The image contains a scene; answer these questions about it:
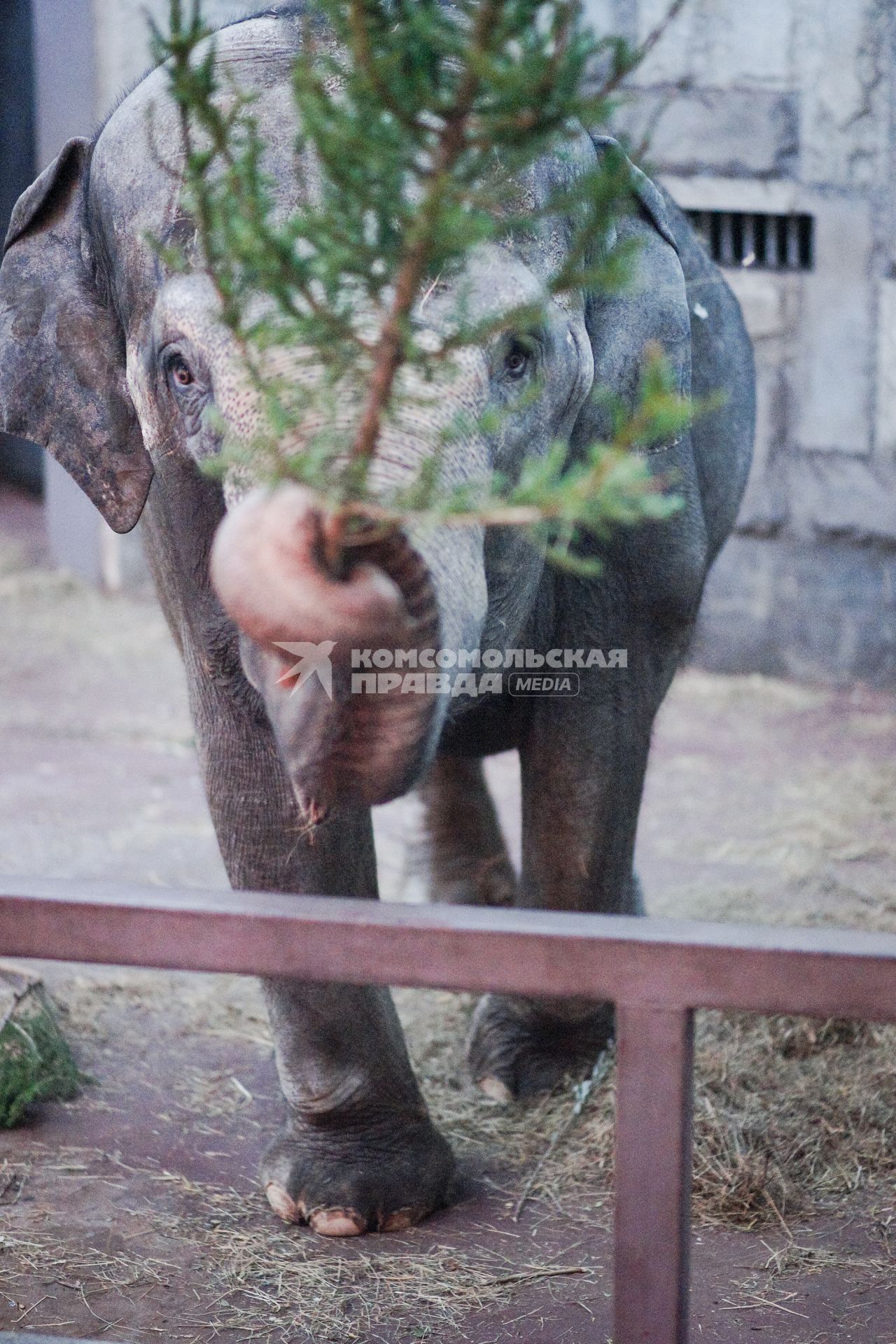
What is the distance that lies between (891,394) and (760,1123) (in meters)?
3.09

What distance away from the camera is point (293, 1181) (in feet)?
8.30

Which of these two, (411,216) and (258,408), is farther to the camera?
(258,408)

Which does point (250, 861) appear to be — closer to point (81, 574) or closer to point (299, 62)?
point (299, 62)

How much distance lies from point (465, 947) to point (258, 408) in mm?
641

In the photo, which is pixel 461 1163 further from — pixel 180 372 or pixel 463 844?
pixel 180 372

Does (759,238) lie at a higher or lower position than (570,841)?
higher

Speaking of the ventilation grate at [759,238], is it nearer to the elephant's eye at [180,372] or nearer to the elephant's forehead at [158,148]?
A: the elephant's forehead at [158,148]

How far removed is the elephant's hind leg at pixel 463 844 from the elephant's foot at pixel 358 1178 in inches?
45.8

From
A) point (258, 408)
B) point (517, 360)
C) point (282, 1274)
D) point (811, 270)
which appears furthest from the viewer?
point (811, 270)

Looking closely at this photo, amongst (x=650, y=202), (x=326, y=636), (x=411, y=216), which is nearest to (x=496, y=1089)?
(x=650, y=202)

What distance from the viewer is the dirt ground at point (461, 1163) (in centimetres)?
225

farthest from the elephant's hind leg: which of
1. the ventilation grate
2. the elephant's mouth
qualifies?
the ventilation grate

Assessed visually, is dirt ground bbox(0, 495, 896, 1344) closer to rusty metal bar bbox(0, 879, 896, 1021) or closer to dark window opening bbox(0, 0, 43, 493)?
rusty metal bar bbox(0, 879, 896, 1021)

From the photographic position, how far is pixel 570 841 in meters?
2.83
